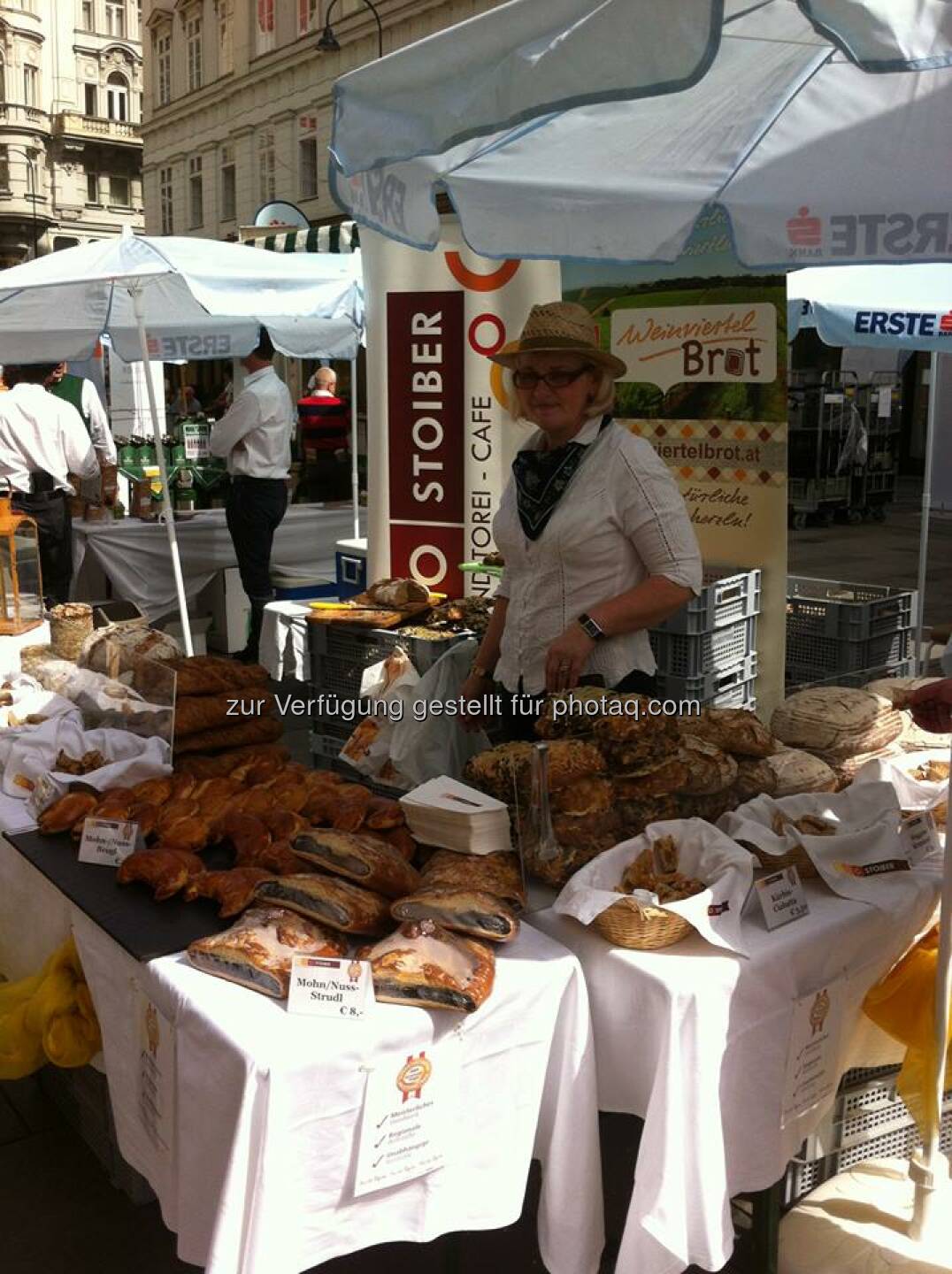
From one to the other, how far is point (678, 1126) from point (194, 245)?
592 cm

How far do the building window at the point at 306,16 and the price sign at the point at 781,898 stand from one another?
3363 cm

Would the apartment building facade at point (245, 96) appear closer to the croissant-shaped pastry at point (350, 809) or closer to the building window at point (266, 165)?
the building window at point (266, 165)

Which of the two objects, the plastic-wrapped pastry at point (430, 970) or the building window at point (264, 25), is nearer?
the plastic-wrapped pastry at point (430, 970)

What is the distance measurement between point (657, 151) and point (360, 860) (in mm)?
2577

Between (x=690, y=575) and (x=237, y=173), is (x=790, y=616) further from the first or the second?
(x=237, y=173)

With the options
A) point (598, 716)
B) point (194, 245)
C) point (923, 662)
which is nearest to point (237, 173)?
point (194, 245)

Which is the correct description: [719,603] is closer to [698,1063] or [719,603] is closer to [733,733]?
[733,733]

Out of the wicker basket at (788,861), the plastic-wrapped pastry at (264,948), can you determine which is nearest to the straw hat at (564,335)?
the wicker basket at (788,861)

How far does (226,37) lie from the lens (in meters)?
37.0

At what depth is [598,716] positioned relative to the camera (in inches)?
98.3

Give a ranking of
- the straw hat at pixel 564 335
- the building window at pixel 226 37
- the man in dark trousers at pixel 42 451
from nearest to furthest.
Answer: the straw hat at pixel 564 335, the man in dark trousers at pixel 42 451, the building window at pixel 226 37

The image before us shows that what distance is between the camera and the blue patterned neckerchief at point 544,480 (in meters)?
3.15

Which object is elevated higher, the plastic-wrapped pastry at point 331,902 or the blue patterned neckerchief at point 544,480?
the blue patterned neckerchief at point 544,480

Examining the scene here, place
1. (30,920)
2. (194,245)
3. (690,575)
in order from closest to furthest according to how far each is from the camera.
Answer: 1. (30,920)
2. (690,575)
3. (194,245)
